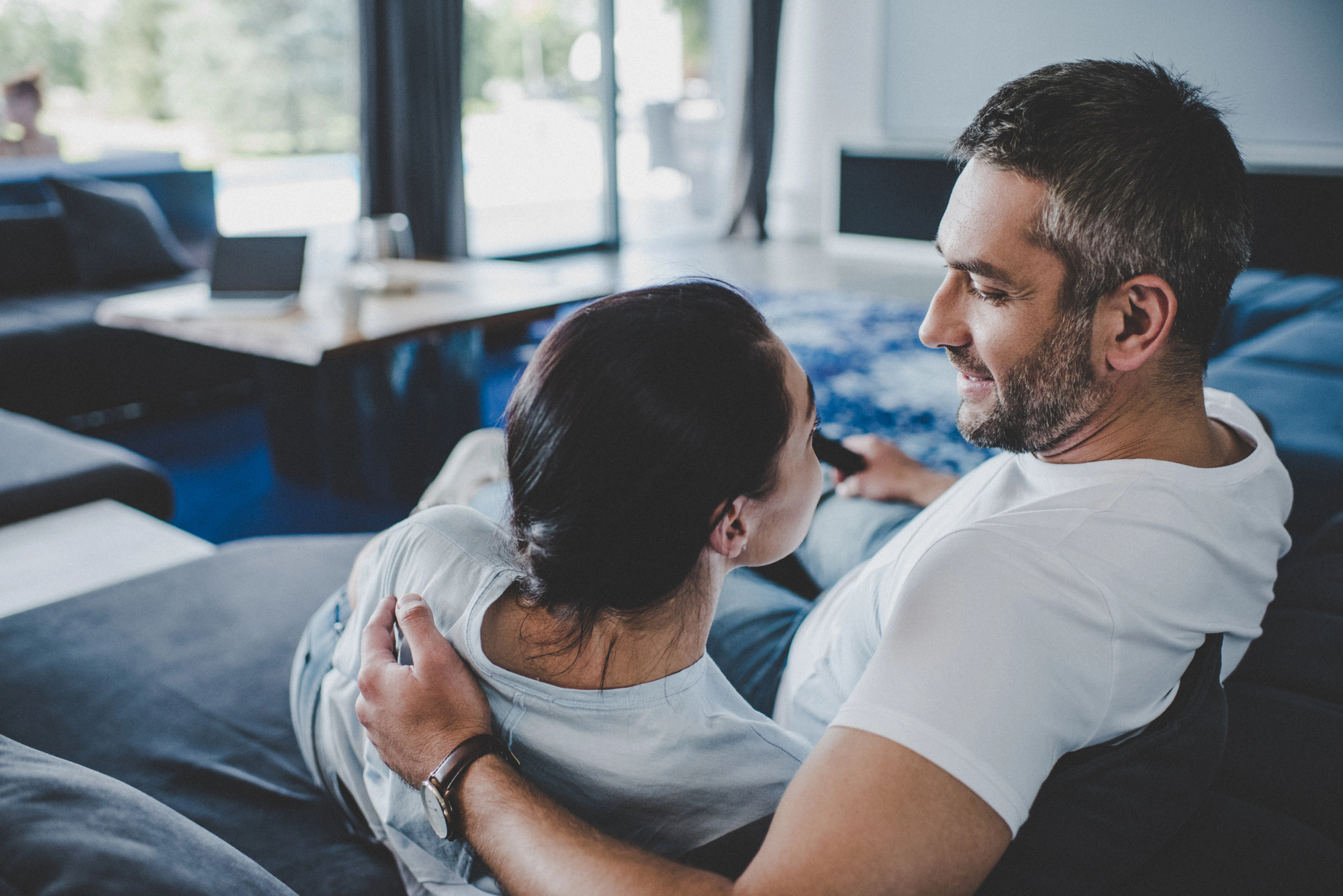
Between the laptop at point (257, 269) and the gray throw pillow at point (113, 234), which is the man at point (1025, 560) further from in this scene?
the gray throw pillow at point (113, 234)

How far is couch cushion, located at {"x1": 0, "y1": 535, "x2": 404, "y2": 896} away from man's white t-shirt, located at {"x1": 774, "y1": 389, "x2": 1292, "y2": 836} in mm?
621

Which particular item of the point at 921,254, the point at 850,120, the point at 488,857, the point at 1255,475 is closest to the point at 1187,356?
the point at 1255,475

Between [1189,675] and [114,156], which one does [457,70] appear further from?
[1189,675]

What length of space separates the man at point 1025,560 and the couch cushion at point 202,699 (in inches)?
13.2

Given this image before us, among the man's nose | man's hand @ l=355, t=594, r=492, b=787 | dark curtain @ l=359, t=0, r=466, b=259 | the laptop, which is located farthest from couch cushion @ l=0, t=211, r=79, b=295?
the man's nose

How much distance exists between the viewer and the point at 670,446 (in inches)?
27.0

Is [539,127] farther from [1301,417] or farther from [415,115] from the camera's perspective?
[1301,417]

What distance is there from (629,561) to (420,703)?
0.23 metres

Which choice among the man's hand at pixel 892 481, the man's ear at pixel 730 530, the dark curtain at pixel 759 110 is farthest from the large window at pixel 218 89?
the man's ear at pixel 730 530

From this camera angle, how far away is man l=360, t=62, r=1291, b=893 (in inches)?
26.1

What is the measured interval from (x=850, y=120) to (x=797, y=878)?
7616 millimetres

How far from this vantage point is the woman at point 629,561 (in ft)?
2.27

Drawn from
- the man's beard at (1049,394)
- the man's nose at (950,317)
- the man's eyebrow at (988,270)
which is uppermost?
the man's eyebrow at (988,270)

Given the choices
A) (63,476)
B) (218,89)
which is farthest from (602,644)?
(218,89)
